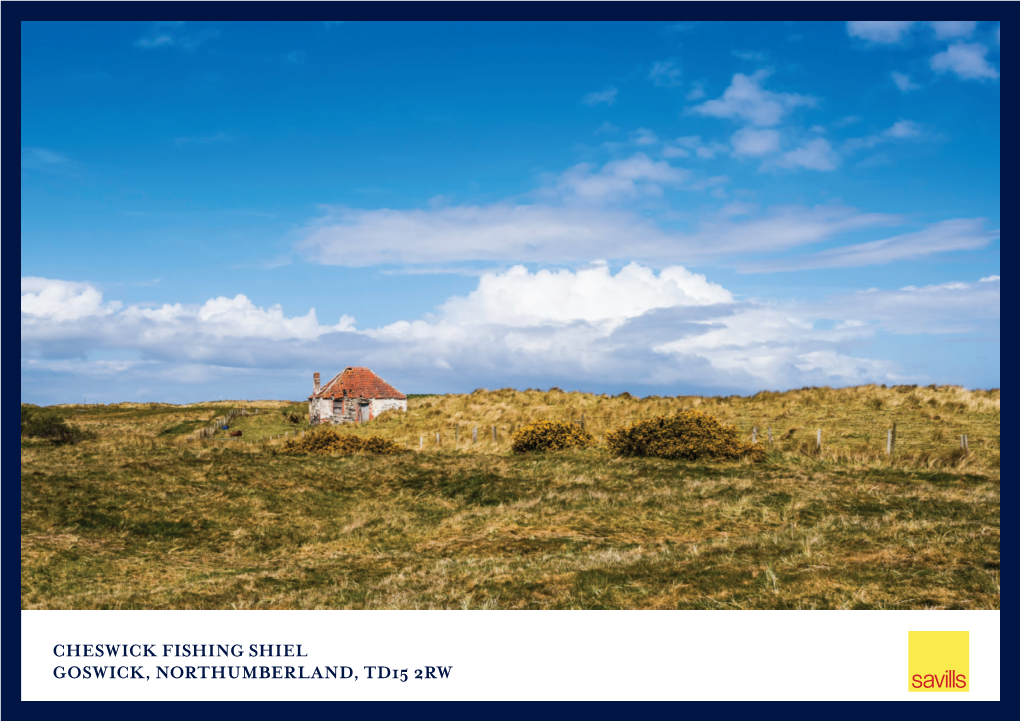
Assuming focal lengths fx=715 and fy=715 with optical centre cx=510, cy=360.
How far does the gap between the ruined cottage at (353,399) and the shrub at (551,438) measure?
28676 millimetres

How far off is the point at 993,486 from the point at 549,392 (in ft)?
134

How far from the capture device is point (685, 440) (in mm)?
32688

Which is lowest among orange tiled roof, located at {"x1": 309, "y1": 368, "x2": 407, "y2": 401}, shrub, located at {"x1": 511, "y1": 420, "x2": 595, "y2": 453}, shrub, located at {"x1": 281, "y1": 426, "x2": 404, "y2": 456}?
shrub, located at {"x1": 281, "y1": 426, "x2": 404, "y2": 456}

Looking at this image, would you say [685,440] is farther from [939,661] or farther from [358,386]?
[358,386]

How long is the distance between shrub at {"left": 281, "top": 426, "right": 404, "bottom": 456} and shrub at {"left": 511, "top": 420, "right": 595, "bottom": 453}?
7.24m

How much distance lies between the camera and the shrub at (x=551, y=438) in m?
38.6

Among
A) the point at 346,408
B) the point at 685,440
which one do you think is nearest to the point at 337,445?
the point at 685,440

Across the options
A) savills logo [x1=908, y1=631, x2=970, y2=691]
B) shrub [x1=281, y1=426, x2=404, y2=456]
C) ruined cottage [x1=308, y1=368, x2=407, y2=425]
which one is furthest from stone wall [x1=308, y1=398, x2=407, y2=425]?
savills logo [x1=908, y1=631, x2=970, y2=691]

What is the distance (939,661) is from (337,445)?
121 feet

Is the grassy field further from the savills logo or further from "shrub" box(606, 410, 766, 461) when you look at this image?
"shrub" box(606, 410, 766, 461)

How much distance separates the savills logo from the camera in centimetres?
715

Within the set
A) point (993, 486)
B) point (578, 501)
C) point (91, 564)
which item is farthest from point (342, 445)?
point (993, 486)

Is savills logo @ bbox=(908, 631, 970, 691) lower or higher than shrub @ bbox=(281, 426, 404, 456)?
higher

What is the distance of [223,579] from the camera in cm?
1373
